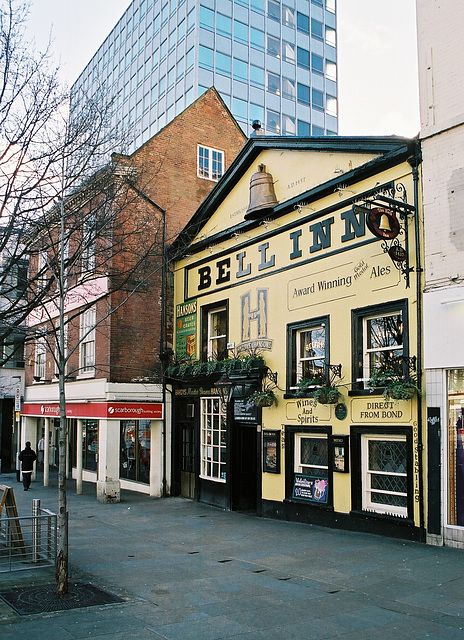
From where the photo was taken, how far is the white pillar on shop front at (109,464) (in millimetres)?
19797

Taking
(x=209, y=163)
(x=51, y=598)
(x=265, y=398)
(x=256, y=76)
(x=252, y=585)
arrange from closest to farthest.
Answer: (x=51, y=598), (x=252, y=585), (x=265, y=398), (x=209, y=163), (x=256, y=76)

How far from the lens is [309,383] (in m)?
15.0

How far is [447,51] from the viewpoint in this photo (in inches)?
493

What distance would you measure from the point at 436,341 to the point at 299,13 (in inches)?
1828

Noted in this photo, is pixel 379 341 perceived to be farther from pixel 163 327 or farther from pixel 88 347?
pixel 88 347

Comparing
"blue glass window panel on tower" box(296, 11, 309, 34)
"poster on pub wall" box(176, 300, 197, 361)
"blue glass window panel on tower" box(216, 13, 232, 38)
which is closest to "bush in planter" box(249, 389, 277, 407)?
"poster on pub wall" box(176, 300, 197, 361)

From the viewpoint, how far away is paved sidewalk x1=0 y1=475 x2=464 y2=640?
7.39 m

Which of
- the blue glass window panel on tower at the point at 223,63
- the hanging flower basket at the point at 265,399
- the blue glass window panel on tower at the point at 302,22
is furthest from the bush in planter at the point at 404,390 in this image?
the blue glass window panel on tower at the point at 302,22

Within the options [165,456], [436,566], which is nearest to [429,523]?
[436,566]

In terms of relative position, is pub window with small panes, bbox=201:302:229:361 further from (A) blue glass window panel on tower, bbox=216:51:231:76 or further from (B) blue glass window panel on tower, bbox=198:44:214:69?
(A) blue glass window panel on tower, bbox=216:51:231:76

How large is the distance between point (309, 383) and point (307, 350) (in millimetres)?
1174

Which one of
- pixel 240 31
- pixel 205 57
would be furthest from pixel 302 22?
pixel 205 57

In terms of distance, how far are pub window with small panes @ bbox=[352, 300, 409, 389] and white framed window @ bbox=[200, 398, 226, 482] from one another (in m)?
6.00

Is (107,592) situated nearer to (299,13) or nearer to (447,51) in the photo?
(447,51)
